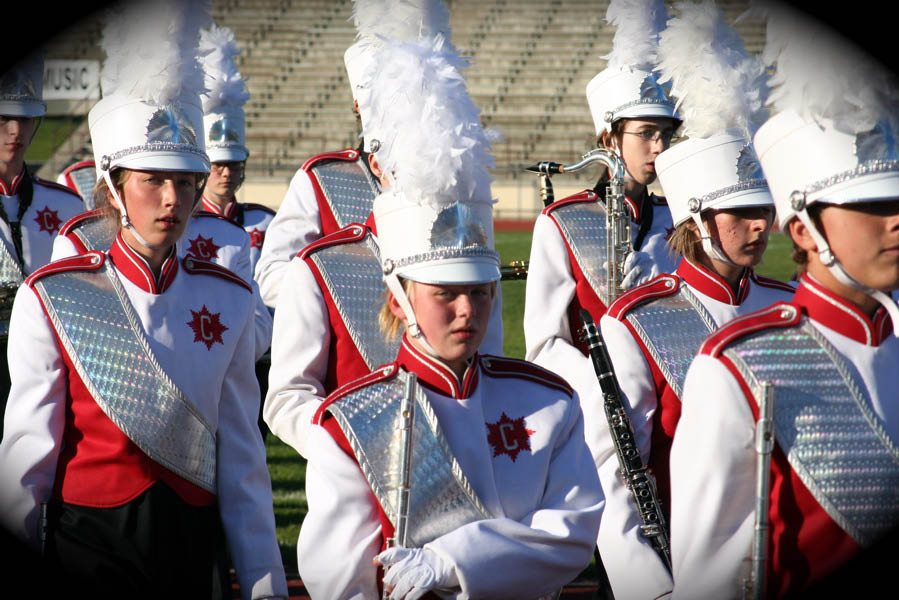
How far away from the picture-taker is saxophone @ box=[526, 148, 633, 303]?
198 inches

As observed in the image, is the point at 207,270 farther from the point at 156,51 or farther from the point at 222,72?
the point at 222,72

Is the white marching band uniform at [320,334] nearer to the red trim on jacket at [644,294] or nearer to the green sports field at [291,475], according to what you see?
the red trim on jacket at [644,294]

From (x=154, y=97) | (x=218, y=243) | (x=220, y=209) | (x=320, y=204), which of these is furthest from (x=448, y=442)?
(x=220, y=209)

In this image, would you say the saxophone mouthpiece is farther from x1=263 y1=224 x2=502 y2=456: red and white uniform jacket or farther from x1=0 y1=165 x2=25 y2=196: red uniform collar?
x1=0 y1=165 x2=25 y2=196: red uniform collar

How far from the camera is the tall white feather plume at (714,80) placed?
13.6 ft

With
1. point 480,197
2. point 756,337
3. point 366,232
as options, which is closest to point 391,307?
point 480,197

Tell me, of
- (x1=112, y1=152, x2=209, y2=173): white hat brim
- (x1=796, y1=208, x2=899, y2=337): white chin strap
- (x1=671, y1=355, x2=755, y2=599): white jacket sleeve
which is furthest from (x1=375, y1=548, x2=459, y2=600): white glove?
(x1=112, y1=152, x2=209, y2=173): white hat brim

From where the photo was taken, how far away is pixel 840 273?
2.69 metres

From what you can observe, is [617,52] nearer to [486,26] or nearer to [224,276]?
[224,276]

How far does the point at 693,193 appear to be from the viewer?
411 cm

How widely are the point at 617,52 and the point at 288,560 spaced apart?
3.03 metres

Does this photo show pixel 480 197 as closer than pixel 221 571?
Yes

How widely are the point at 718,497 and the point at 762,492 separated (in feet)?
0.30

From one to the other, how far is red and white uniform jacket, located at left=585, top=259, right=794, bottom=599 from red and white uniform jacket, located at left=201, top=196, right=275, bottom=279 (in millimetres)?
4315
